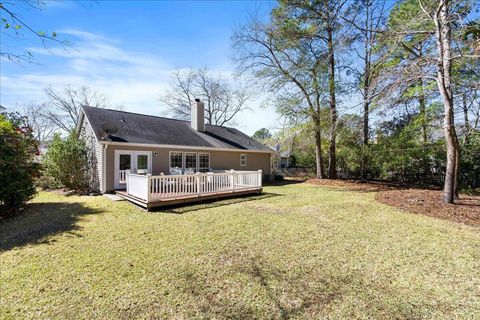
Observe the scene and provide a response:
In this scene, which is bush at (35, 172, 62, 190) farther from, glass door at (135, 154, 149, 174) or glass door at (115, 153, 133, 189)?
glass door at (135, 154, 149, 174)

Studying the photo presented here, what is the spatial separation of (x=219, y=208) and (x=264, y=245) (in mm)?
3446

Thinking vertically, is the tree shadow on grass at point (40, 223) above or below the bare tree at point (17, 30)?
below

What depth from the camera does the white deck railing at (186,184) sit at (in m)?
7.79

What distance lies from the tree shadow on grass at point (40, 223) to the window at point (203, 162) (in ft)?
22.1

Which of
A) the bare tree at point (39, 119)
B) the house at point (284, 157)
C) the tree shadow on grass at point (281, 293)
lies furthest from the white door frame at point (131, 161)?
the bare tree at point (39, 119)

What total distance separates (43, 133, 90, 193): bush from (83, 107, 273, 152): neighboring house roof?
154 cm

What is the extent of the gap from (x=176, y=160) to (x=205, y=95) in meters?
18.4

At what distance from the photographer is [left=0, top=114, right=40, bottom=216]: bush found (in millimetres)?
6946

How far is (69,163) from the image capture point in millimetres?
11000

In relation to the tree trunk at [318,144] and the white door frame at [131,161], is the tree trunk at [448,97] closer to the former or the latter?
the tree trunk at [318,144]

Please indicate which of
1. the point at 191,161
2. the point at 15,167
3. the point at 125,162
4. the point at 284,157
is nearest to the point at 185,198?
the point at 125,162

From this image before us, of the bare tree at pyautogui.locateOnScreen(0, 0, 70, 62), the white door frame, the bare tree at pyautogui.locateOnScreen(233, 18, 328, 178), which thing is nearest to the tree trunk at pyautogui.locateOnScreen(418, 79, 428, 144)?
the bare tree at pyautogui.locateOnScreen(233, 18, 328, 178)

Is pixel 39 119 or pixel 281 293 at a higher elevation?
Answer: pixel 39 119

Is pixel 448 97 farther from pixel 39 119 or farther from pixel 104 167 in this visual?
pixel 39 119
